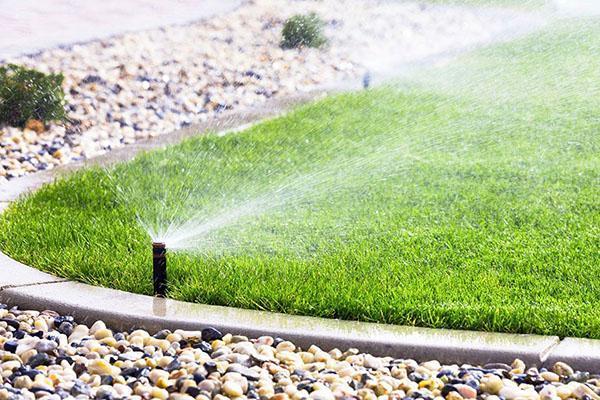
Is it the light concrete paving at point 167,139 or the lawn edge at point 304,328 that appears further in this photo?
the light concrete paving at point 167,139

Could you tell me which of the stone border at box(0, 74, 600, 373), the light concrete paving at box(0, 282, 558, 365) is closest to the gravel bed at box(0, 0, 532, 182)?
the stone border at box(0, 74, 600, 373)

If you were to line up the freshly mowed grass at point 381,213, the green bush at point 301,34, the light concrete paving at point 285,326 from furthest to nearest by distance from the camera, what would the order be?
the green bush at point 301,34 < the freshly mowed grass at point 381,213 < the light concrete paving at point 285,326

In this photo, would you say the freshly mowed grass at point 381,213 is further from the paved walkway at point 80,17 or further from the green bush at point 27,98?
the paved walkway at point 80,17

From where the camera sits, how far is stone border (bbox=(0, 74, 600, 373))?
3455 mm

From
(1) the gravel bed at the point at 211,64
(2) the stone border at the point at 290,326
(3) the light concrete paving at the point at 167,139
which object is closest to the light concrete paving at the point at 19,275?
(2) the stone border at the point at 290,326

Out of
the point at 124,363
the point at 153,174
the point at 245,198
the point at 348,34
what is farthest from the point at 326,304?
the point at 348,34

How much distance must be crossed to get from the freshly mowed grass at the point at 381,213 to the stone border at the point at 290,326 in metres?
0.10

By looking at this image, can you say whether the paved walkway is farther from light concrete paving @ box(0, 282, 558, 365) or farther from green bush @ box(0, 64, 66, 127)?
light concrete paving @ box(0, 282, 558, 365)

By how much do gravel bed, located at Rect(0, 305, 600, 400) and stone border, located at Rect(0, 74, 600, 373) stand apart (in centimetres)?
5

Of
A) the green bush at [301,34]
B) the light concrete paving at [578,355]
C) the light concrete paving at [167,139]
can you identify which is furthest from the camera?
the green bush at [301,34]

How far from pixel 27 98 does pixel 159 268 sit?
13.1 feet

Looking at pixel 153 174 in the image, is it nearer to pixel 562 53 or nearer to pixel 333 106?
pixel 333 106

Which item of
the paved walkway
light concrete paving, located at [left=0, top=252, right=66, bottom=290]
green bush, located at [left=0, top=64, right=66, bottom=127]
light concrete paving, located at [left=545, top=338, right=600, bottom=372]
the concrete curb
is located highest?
the paved walkway

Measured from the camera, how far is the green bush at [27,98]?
7.49m
